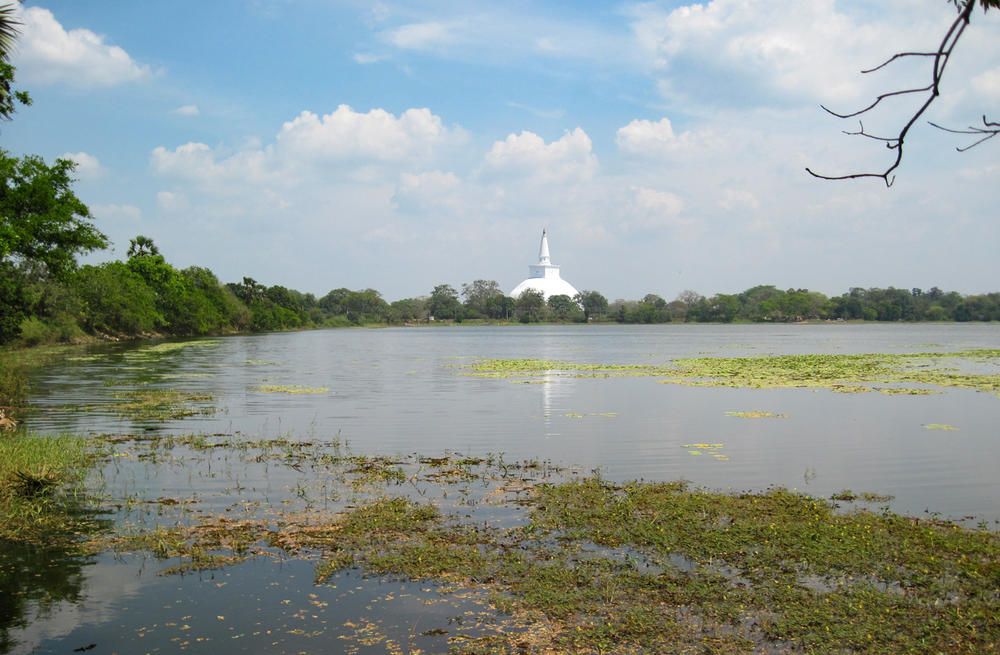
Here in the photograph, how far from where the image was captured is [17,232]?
33.7 metres

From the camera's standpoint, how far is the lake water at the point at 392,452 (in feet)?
23.5

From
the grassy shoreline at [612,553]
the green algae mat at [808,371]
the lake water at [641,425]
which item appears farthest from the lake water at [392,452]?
the green algae mat at [808,371]

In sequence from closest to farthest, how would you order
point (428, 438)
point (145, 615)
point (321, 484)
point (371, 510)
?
1. point (145, 615)
2. point (371, 510)
3. point (321, 484)
4. point (428, 438)

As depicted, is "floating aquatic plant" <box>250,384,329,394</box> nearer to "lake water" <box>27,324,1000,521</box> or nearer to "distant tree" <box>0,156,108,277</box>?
"lake water" <box>27,324,1000,521</box>

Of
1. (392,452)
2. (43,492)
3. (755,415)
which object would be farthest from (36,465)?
(755,415)

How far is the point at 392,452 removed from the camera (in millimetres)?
16109

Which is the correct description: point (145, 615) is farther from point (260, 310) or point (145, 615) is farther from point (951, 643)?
point (260, 310)

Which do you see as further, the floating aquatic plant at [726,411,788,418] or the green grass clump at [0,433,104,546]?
the floating aquatic plant at [726,411,788,418]

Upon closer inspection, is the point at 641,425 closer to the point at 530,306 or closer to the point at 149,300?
the point at 149,300

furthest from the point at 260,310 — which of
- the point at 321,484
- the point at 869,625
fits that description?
the point at 869,625

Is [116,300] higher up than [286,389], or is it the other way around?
[116,300]

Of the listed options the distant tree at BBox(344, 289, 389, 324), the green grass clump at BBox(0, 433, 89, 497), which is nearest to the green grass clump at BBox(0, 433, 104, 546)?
the green grass clump at BBox(0, 433, 89, 497)

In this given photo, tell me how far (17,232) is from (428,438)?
2669cm

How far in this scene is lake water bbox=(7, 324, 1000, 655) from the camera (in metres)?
7.16
